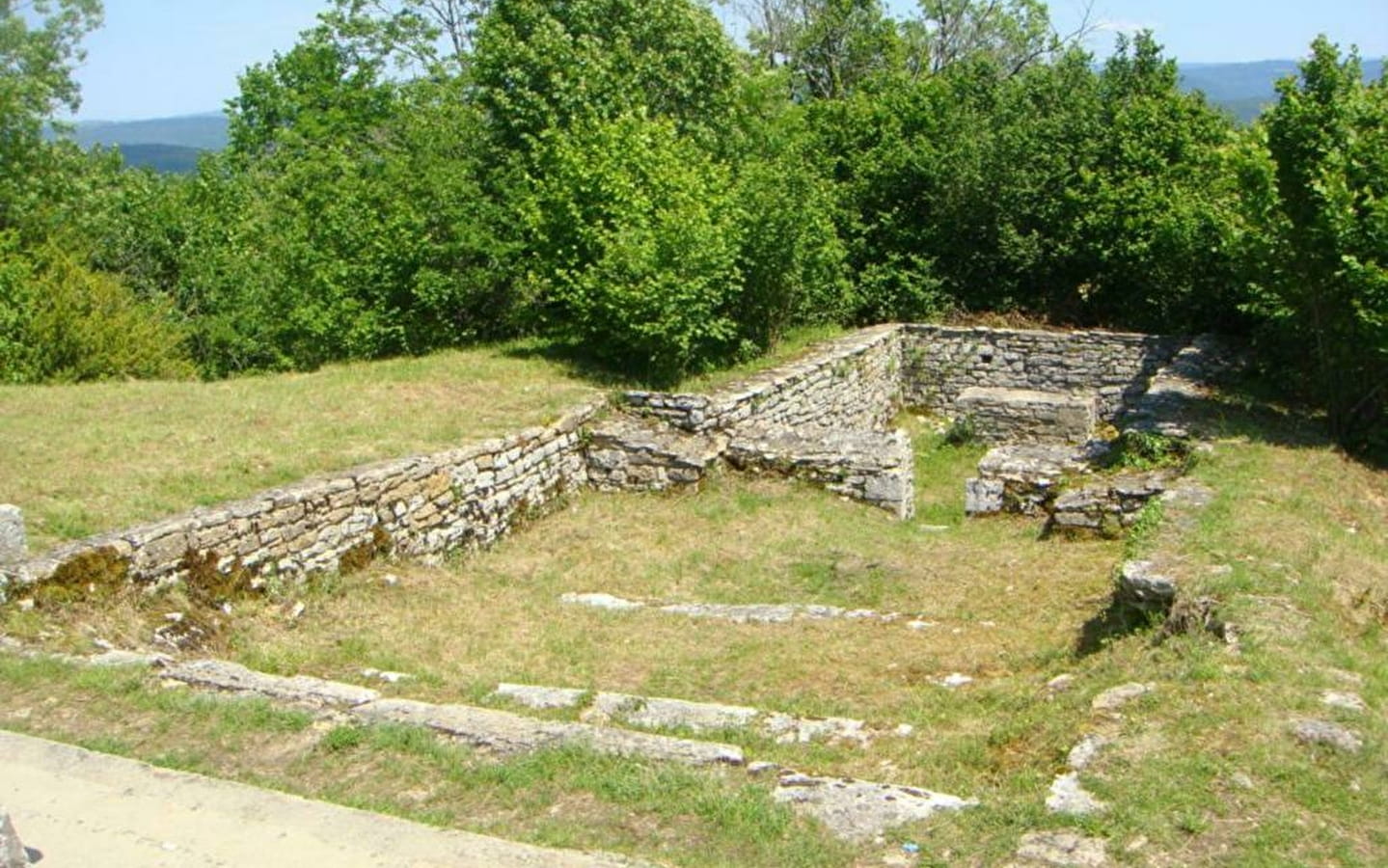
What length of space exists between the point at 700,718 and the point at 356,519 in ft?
14.9

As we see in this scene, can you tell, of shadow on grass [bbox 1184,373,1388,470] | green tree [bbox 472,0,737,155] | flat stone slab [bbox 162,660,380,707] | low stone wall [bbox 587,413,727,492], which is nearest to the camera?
flat stone slab [bbox 162,660,380,707]

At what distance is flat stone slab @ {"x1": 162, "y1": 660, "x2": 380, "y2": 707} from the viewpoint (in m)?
6.66

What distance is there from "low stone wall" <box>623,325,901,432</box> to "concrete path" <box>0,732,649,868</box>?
8.65m

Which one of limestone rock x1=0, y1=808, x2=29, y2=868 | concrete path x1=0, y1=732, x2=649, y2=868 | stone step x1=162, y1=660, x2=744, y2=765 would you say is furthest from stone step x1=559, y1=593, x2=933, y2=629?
limestone rock x1=0, y1=808, x2=29, y2=868

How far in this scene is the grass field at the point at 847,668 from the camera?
Answer: 5.25m

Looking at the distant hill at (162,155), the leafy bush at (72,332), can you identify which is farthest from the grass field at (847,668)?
the distant hill at (162,155)

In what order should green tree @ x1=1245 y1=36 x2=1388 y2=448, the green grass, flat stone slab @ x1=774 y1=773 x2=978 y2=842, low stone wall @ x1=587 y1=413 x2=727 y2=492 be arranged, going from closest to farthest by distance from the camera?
flat stone slab @ x1=774 y1=773 x2=978 y2=842 → the green grass → green tree @ x1=1245 y1=36 x2=1388 y2=448 → low stone wall @ x1=587 y1=413 x2=727 y2=492

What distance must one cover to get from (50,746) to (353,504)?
450cm

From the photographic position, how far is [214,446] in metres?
11.1

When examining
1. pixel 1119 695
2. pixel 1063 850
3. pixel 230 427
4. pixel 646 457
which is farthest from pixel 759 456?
pixel 1063 850

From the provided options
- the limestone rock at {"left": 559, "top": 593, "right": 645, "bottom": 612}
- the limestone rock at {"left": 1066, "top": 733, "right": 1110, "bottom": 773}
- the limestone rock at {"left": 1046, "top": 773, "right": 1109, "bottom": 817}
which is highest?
the limestone rock at {"left": 1046, "top": 773, "right": 1109, "bottom": 817}

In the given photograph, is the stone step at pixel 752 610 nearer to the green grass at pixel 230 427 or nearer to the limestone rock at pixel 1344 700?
the green grass at pixel 230 427

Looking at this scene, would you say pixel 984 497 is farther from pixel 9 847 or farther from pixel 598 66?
pixel 9 847

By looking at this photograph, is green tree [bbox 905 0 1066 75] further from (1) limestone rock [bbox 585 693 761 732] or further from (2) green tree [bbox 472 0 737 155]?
(1) limestone rock [bbox 585 693 761 732]
